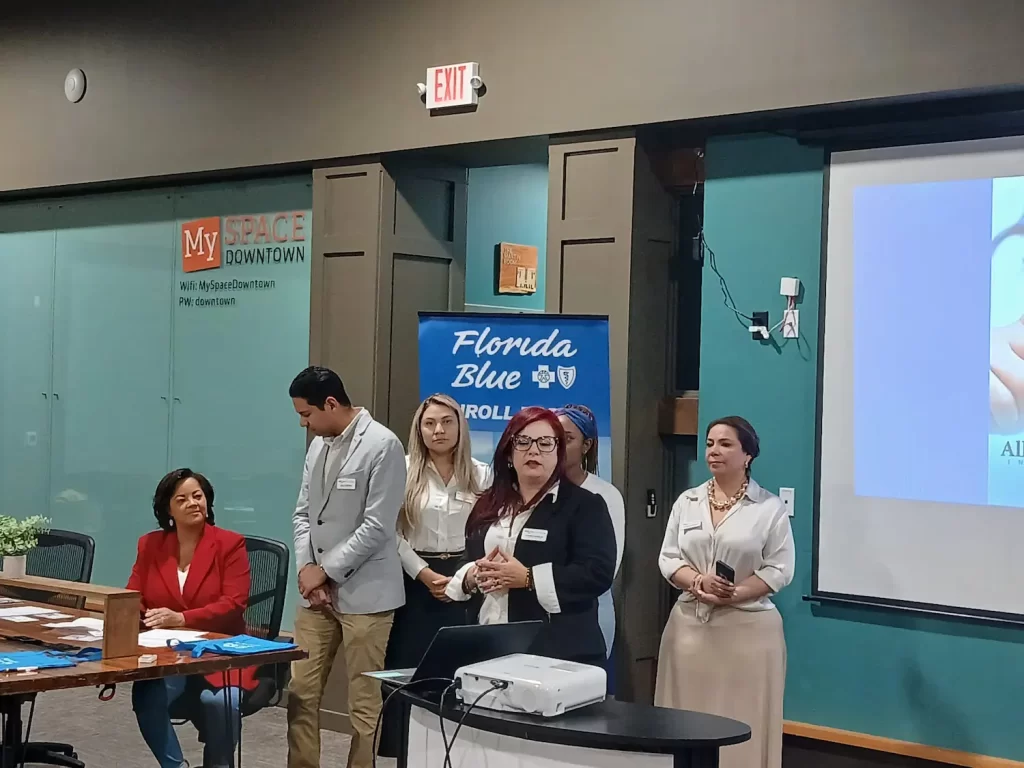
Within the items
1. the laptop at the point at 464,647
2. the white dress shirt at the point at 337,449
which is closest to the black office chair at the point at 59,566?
the white dress shirt at the point at 337,449

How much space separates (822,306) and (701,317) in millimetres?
538

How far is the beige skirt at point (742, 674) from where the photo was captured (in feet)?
13.3

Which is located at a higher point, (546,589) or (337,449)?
(337,449)

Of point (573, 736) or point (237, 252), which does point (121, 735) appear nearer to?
point (237, 252)

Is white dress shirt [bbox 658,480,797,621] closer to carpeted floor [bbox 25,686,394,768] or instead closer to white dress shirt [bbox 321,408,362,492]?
white dress shirt [bbox 321,408,362,492]

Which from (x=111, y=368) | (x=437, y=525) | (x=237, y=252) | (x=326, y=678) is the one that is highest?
(x=237, y=252)

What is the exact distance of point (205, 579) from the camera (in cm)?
413

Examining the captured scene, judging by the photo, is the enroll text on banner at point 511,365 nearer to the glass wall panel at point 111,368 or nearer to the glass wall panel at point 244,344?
the glass wall panel at point 244,344

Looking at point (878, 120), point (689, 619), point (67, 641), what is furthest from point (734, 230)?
point (67, 641)

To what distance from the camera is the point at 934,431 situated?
4195 millimetres

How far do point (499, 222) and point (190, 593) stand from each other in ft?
10.5

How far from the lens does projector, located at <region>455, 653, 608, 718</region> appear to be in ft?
8.56

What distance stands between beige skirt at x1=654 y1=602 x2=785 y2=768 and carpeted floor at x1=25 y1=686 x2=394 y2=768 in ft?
4.64

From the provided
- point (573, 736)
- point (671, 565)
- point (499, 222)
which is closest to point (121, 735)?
point (671, 565)
